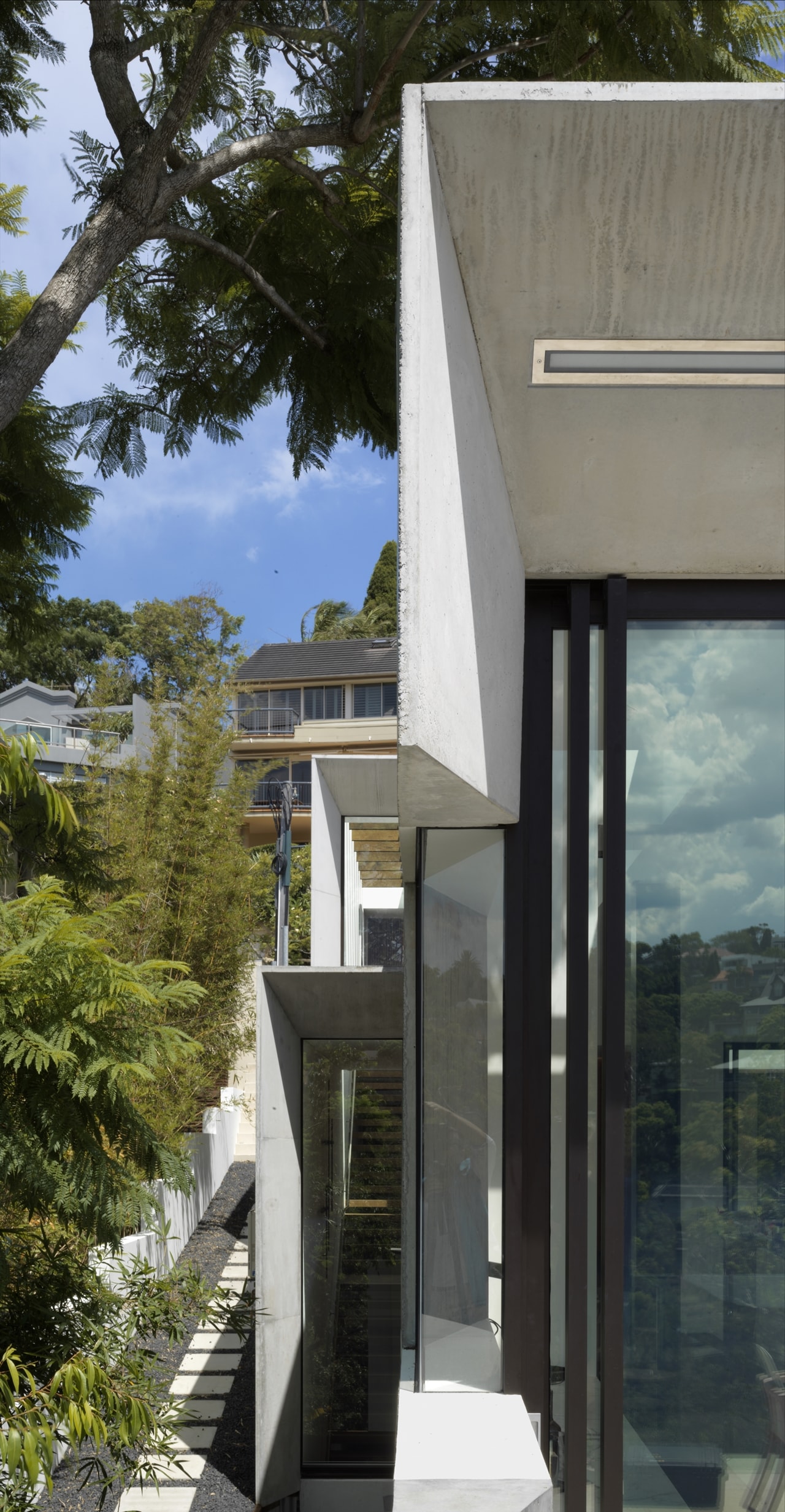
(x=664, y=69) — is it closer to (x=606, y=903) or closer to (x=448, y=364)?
(x=448, y=364)

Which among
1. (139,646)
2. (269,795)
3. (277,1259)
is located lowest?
(277,1259)

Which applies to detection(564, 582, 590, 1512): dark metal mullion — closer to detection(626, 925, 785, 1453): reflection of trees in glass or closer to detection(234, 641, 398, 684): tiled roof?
detection(626, 925, 785, 1453): reflection of trees in glass

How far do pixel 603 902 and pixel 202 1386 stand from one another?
6.64m

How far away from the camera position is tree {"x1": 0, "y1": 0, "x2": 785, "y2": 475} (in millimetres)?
4684

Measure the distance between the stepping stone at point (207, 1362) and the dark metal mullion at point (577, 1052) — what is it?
6.17 metres

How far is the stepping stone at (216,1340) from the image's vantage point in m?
8.80

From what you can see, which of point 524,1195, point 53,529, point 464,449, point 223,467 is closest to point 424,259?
point 464,449

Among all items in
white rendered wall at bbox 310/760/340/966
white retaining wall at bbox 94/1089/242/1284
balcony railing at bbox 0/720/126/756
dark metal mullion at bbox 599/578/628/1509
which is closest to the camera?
dark metal mullion at bbox 599/578/628/1509

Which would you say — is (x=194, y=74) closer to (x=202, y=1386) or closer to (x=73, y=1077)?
(x=73, y=1077)

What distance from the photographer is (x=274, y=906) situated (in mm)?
20953

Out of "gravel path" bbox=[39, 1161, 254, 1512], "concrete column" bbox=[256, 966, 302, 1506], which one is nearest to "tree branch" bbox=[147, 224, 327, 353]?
"concrete column" bbox=[256, 966, 302, 1506]

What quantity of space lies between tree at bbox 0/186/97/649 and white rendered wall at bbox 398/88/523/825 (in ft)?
11.6

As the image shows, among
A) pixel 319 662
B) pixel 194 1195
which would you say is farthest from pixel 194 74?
pixel 319 662

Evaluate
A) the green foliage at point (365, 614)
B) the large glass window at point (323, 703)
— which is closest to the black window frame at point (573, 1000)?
the large glass window at point (323, 703)
